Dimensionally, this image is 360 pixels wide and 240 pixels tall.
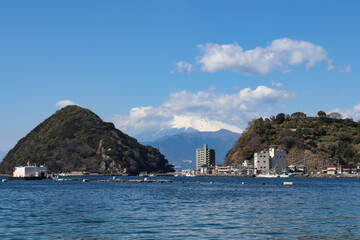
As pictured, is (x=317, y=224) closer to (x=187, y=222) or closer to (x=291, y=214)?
(x=291, y=214)

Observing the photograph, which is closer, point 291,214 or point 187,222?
point 187,222

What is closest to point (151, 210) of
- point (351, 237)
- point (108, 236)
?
point (108, 236)

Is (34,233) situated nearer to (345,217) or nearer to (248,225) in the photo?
(248,225)

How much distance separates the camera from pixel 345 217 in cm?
5425

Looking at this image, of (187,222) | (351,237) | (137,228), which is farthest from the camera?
(187,222)

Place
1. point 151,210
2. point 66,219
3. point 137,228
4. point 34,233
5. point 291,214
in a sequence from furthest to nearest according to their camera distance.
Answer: point 151,210 → point 291,214 → point 66,219 → point 137,228 → point 34,233

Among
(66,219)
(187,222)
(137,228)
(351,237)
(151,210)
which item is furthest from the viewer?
(151,210)

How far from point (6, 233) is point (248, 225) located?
81.0 ft

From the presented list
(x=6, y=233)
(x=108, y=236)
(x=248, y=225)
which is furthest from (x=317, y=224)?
(x=6, y=233)

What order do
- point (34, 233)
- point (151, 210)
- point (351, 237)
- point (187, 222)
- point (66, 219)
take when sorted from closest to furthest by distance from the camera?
point (351, 237) < point (34, 233) < point (187, 222) < point (66, 219) < point (151, 210)

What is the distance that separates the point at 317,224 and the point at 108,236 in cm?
2282

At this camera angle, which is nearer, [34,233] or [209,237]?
[209,237]

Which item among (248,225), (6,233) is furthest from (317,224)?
(6,233)

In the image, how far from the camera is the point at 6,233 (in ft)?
139
